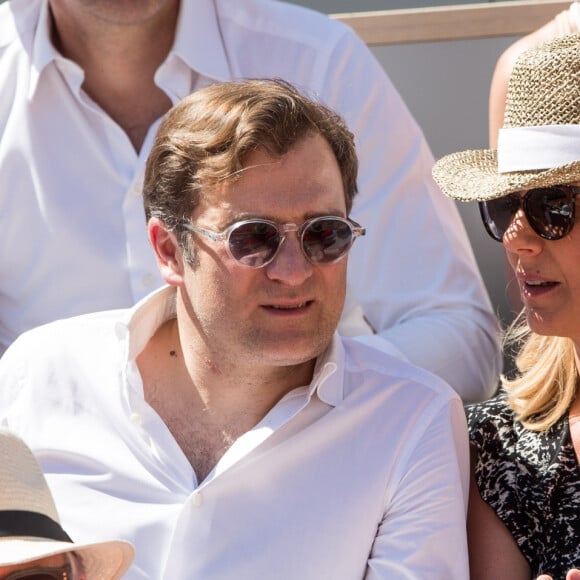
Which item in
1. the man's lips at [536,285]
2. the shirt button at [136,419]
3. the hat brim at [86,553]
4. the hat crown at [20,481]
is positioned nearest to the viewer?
the hat brim at [86,553]

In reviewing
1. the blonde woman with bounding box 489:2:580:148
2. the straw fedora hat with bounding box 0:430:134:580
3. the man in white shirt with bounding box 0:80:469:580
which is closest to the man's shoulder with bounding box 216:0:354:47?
the blonde woman with bounding box 489:2:580:148

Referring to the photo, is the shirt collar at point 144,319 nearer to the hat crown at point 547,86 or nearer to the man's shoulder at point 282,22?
the hat crown at point 547,86

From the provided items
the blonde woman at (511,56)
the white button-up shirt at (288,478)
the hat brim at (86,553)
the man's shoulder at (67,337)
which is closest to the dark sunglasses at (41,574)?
the hat brim at (86,553)

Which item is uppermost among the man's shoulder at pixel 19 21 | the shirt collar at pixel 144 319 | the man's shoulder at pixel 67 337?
the man's shoulder at pixel 19 21

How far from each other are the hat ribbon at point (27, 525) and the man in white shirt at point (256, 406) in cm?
59

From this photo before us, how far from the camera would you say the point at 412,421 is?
8.38ft

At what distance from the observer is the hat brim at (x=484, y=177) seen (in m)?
2.37

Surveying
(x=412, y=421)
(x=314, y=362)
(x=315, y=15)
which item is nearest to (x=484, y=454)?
(x=412, y=421)

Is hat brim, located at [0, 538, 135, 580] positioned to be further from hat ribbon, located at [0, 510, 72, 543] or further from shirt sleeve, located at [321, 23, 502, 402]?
shirt sleeve, located at [321, 23, 502, 402]

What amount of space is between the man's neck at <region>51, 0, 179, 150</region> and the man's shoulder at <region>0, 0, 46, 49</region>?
3.2 inches

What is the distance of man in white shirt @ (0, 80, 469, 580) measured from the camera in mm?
2465

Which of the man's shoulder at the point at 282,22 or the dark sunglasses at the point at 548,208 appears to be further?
the man's shoulder at the point at 282,22

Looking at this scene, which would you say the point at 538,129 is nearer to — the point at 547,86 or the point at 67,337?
the point at 547,86

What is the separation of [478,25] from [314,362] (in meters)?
1.67
